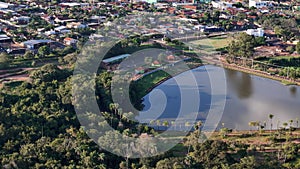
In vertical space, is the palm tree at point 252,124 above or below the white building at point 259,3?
below

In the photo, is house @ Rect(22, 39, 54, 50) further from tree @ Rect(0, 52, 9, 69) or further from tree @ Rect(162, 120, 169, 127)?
tree @ Rect(162, 120, 169, 127)

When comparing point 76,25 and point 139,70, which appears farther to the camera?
point 76,25

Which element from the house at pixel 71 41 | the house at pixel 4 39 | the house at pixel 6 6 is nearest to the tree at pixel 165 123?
the house at pixel 71 41

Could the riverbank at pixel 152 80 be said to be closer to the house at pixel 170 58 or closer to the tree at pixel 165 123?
the house at pixel 170 58

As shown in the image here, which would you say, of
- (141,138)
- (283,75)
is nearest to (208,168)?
(141,138)

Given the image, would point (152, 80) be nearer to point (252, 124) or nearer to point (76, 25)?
point (252, 124)

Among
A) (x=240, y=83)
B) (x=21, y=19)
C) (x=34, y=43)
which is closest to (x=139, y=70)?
(x=240, y=83)

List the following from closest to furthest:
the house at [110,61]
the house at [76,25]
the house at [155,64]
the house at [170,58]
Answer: the house at [110,61], the house at [155,64], the house at [170,58], the house at [76,25]

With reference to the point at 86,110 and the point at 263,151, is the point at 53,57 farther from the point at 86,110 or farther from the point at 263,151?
the point at 263,151
